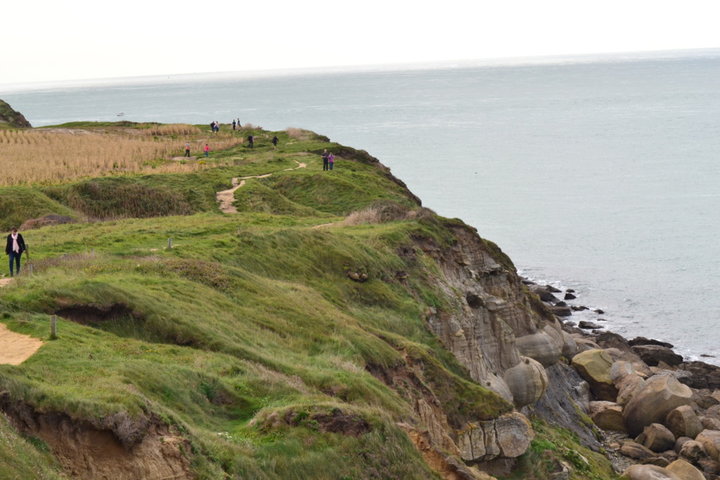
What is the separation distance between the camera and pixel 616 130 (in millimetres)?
147125

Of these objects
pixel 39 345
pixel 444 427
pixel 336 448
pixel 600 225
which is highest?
pixel 39 345

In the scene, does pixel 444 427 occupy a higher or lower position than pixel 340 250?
lower

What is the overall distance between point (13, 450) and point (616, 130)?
471 ft

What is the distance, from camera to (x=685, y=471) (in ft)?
101

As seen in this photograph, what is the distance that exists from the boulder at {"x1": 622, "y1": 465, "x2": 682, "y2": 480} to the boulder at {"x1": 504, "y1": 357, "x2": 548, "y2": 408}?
455 cm

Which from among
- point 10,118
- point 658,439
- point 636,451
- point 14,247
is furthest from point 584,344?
point 10,118

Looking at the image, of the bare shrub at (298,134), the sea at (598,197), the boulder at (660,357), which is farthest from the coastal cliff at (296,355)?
the bare shrub at (298,134)

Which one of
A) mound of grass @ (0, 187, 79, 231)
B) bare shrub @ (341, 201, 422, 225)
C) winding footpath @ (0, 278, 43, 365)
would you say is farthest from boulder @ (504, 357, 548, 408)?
mound of grass @ (0, 187, 79, 231)

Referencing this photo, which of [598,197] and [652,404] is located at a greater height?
[652,404]

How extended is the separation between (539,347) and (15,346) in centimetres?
2510

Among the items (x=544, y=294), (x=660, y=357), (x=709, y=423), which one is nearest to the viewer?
(x=709, y=423)

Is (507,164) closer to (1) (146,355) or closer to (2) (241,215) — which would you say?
(2) (241,215)

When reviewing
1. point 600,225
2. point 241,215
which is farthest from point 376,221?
point 600,225

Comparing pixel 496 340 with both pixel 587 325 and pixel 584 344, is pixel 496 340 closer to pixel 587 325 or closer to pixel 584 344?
pixel 584 344
